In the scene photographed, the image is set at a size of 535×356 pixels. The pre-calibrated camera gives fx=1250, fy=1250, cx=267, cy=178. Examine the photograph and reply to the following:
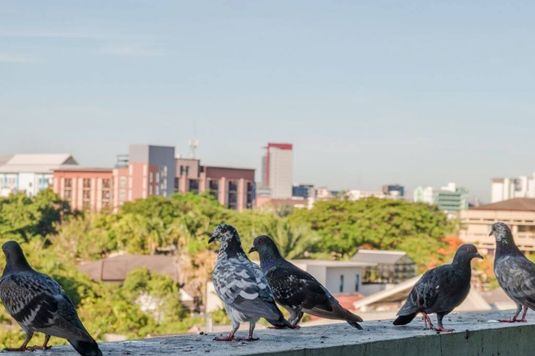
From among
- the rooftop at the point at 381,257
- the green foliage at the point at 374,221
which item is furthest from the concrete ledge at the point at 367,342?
the green foliage at the point at 374,221

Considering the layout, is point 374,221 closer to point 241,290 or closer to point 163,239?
point 163,239

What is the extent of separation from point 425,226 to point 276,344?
9607cm

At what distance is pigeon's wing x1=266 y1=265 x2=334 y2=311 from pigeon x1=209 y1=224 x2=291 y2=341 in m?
0.50

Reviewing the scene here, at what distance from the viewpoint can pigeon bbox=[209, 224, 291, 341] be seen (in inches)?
277

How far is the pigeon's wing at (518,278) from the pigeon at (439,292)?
775 millimetres

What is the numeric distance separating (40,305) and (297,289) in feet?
7.08

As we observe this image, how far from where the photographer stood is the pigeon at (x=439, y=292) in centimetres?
791

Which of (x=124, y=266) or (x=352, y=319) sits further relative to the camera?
(x=124, y=266)

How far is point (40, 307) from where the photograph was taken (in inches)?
242

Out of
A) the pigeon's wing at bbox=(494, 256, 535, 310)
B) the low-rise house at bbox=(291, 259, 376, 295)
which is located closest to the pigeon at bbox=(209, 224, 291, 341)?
the pigeon's wing at bbox=(494, 256, 535, 310)

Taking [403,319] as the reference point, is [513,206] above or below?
above

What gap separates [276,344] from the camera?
6.71 m

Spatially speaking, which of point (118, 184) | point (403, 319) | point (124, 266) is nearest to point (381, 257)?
point (124, 266)

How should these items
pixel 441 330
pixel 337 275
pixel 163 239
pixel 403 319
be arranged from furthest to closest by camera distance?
pixel 163 239, pixel 337 275, pixel 403 319, pixel 441 330
